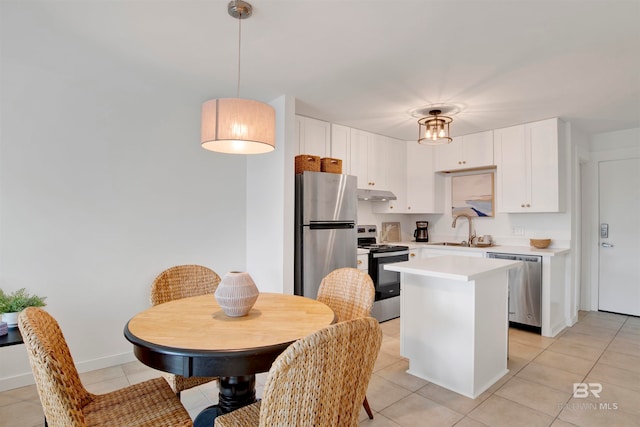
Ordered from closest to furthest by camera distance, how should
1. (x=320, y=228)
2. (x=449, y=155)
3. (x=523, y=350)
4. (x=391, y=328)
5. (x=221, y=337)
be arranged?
(x=221, y=337)
(x=523, y=350)
(x=320, y=228)
(x=391, y=328)
(x=449, y=155)

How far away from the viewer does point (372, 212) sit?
490 cm

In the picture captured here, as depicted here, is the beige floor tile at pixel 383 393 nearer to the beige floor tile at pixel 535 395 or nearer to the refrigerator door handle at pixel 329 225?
the beige floor tile at pixel 535 395

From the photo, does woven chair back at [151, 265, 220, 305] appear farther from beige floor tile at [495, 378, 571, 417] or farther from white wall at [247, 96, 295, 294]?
beige floor tile at [495, 378, 571, 417]

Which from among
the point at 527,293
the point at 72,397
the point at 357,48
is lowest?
the point at 527,293

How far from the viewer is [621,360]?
9.80ft

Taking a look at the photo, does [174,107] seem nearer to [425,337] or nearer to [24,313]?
[24,313]

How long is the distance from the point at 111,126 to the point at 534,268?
4.29m

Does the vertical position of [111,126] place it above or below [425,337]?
above

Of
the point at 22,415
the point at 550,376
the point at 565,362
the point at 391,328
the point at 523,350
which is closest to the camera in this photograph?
the point at 22,415

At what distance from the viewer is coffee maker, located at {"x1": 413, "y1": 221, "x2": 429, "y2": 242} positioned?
5.16 metres

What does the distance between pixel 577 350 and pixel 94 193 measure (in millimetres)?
4479

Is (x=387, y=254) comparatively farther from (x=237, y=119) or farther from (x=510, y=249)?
(x=237, y=119)

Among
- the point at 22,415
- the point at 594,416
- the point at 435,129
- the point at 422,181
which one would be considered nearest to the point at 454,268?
the point at 594,416

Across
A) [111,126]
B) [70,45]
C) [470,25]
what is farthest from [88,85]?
[470,25]
